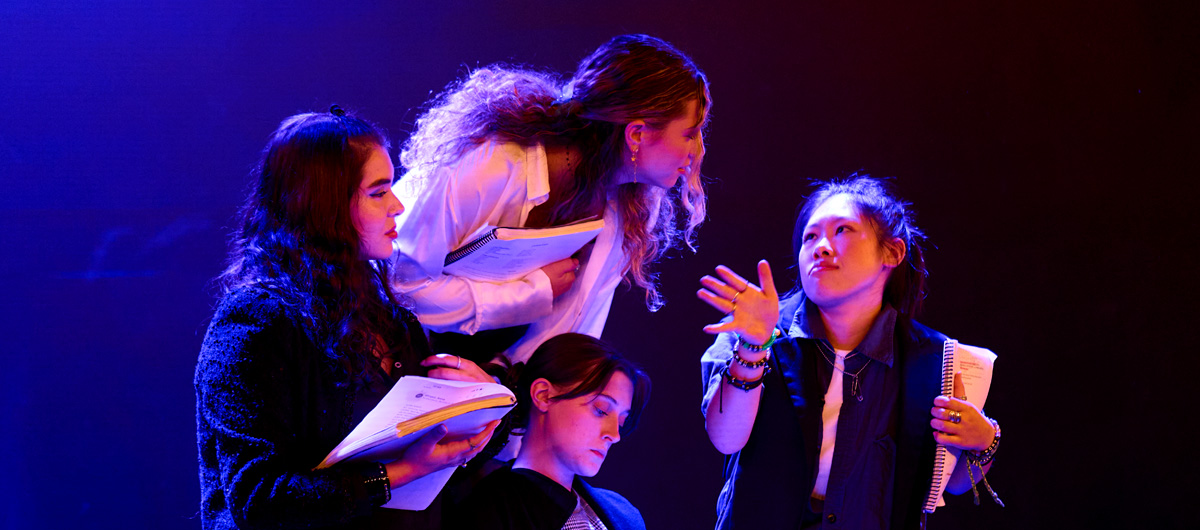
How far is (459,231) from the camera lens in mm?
1888

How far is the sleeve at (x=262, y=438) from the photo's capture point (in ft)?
4.30

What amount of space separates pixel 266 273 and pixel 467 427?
419 millimetres

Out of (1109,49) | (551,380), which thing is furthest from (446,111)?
(1109,49)

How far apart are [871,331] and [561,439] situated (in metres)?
0.75

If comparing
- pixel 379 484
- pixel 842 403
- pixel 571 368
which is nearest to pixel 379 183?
pixel 379 484

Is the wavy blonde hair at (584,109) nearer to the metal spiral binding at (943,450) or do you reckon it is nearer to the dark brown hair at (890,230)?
the dark brown hair at (890,230)

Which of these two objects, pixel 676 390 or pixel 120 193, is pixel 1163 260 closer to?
pixel 676 390

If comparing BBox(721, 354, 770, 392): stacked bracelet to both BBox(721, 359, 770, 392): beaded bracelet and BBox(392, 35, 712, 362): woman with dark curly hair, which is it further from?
BBox(392, 35, 712, 362): woman with dark curly hair

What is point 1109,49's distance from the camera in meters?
2.99

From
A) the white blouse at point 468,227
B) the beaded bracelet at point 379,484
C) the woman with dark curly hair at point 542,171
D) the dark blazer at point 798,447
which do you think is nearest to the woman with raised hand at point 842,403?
the dark blazer at point 798,447

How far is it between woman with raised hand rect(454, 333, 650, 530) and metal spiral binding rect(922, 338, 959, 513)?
0.66 meters

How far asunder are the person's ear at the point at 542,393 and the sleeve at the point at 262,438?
1.99 ft

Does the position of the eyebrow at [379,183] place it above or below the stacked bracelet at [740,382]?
above

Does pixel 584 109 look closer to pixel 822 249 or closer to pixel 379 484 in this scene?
pixel 822 249
